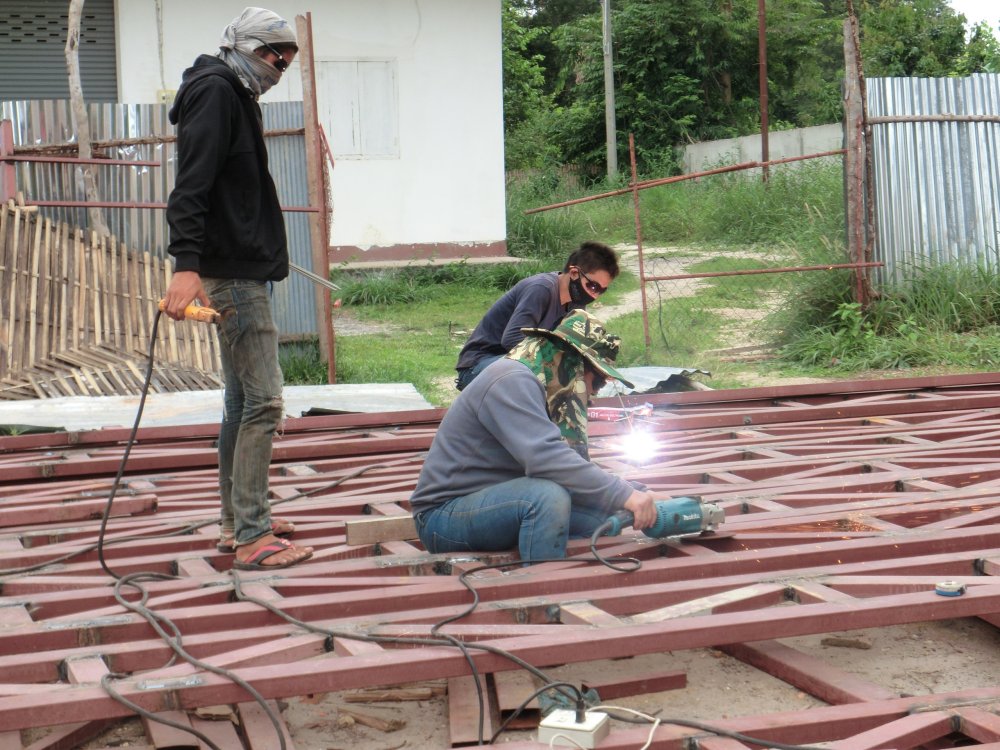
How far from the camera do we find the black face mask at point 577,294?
579 centimetres

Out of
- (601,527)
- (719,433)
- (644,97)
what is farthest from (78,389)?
(644,97)

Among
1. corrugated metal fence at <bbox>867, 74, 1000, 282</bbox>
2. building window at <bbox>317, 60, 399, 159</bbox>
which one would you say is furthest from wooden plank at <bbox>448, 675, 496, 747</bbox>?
building window at <bbox>317, 60, 399, 159</bbox>

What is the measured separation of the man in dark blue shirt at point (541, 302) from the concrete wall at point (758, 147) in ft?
51.7

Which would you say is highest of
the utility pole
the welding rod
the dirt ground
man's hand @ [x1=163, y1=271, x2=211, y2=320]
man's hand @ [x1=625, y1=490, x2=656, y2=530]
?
the utility pole

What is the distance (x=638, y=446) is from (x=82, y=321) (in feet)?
16.0

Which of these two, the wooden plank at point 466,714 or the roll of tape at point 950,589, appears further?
the roll of tape at point 950,589

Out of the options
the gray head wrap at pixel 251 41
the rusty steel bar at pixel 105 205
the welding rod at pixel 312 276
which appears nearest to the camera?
the gray head wrap at pixel 251 41

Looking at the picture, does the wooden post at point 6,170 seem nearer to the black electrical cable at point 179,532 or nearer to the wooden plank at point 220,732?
the black electrical cable at point 179,532

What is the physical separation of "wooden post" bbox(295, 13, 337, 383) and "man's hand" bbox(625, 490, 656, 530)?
5.50 meters

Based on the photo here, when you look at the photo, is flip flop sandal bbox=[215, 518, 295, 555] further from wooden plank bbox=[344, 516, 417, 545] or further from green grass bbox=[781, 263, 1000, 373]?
green grass bbox=[781, 263, 1000, 373]

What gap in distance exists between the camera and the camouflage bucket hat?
4.21 meters

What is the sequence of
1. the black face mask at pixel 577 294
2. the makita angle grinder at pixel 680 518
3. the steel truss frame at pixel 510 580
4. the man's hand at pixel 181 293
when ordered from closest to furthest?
the steel truss frame at pixel 510 580 → the man's hand at pixel 181 293 → the makita angle grinder at pixel 680 518 → the black face mask at pixel 577 294

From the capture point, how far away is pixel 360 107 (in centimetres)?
1478

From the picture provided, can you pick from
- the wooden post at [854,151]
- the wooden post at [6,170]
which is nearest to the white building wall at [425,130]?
the wooden post at [6,170]
